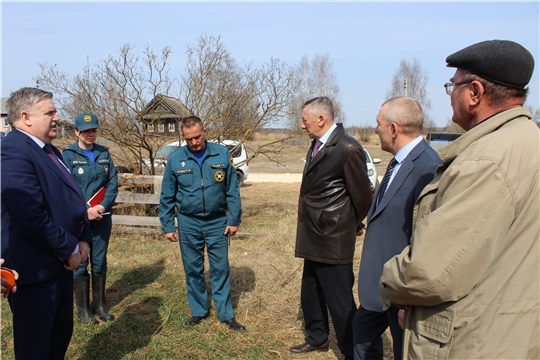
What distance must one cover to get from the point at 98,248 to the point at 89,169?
87 centimetres

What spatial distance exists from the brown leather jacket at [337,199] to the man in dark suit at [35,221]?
1.88 m

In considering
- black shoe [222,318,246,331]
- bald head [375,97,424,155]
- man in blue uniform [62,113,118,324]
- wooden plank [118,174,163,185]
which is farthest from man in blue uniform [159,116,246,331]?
wooden plank [118,174,163,185]

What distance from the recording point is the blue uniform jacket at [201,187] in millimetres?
4453

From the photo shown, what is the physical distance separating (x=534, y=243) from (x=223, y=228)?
3.31 metres

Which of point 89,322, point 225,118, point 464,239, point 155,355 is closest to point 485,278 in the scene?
point 464,239

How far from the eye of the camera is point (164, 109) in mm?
8422

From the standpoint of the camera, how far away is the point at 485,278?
1.63 m

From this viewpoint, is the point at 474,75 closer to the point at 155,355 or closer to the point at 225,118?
the point at 155,355

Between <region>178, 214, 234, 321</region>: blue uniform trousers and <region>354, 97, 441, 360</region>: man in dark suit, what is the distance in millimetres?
1900

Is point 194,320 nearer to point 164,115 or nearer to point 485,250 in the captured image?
point 485,250

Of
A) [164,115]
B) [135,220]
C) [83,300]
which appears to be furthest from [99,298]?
[164,115]

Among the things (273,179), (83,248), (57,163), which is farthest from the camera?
(273,179)

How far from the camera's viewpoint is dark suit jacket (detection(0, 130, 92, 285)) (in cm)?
262

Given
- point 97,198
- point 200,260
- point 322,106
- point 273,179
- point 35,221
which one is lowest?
point 273,179
